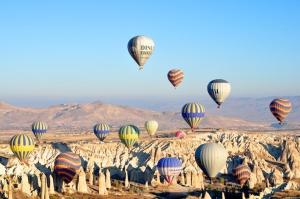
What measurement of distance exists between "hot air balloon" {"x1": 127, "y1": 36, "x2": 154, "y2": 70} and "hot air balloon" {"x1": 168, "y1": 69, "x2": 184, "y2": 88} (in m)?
18.9

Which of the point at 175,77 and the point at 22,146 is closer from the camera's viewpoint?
the point at 22,146

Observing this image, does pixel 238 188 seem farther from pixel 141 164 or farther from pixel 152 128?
pixel 152 128

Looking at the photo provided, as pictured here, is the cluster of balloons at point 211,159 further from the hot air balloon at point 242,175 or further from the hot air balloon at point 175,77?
the hot air balloon at point 175,77

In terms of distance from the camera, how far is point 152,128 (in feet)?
445

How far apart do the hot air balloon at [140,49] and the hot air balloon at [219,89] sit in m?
12.6

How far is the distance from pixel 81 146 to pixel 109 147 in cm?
540

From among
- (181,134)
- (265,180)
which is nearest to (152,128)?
(181,134)

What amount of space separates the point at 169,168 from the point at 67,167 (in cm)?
1613

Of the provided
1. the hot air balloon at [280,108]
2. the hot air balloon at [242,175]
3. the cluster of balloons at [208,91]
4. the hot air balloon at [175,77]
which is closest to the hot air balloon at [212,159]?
the hot air balloon at [242,175]

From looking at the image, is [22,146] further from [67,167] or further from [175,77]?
[175,77]

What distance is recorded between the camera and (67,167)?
78.7m

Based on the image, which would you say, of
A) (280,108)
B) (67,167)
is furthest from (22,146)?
(280,108)

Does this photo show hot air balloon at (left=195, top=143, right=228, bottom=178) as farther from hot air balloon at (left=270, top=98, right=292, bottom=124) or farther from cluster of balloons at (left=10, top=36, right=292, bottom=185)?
hot air balloon at (left=270, top=98, right=292, bottom=124)

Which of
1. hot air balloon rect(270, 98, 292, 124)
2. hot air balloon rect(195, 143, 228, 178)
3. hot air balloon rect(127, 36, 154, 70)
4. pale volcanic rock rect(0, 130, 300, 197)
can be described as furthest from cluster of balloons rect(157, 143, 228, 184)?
hot air balloon rect(270, 98, 292, 124)
